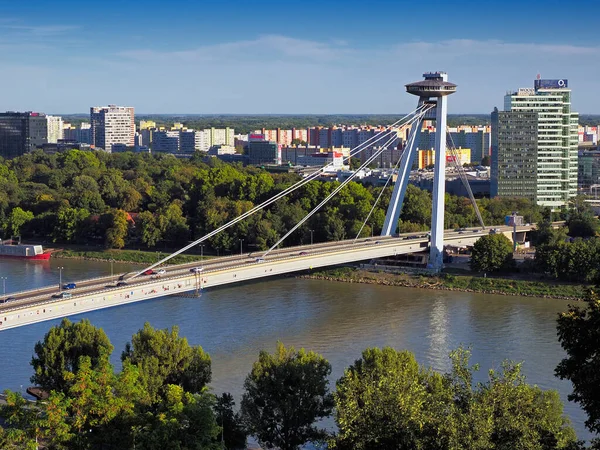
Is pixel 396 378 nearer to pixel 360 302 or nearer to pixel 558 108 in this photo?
pixel 360 302

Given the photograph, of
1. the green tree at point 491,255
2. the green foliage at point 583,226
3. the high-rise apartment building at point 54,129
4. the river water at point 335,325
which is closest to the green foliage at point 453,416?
the river water at point 335,325

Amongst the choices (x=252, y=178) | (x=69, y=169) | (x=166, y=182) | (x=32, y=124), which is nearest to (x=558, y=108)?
(x=252, y=178)

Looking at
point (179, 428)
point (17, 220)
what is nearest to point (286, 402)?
point (179, 428)

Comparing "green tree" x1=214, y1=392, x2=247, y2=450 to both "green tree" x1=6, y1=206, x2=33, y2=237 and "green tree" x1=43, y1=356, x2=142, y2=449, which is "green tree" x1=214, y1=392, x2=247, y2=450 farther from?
"green tree" x1=6, y1=206, x2=33, y2=237

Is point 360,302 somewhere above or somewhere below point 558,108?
below

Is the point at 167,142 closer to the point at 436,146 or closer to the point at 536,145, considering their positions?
the point at 536,145

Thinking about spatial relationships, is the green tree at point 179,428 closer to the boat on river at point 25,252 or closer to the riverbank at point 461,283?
the riverbank at point 461,283
